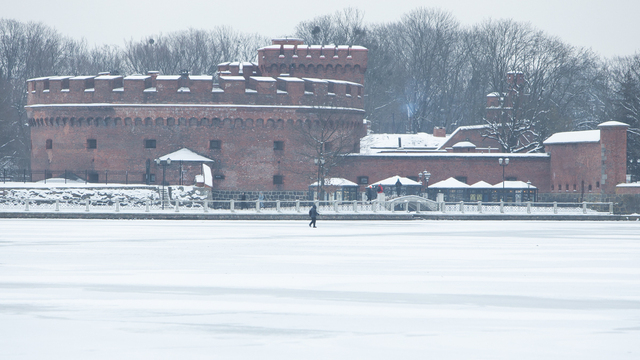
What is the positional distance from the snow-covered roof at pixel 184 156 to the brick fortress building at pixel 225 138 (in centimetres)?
40

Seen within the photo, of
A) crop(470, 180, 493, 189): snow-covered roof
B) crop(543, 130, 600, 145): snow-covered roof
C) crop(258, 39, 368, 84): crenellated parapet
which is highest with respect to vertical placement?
crop(258, 39, 368, 84): crenellated parapet

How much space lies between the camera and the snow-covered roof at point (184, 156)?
156 ft

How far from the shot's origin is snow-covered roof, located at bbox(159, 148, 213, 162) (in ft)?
156

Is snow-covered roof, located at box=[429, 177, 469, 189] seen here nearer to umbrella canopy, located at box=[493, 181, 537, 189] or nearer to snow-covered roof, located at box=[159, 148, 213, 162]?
umbrella canopy, located at box=[493, 181, 537, 189]

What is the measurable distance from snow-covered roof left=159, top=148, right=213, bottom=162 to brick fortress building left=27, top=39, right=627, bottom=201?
1.33ft

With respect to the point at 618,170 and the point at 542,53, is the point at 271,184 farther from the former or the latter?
the point at 542,53

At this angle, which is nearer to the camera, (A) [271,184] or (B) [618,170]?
(B) [618,170]

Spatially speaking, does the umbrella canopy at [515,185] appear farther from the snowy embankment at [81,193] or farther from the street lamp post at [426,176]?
the snowy embankment at [81,193]

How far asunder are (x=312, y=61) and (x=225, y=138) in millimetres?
8733

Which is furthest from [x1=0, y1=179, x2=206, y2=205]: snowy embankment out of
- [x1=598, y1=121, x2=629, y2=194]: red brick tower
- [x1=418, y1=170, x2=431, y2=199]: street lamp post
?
[x1=598, y1=121, x2=629, y2=194]: red brick tower
